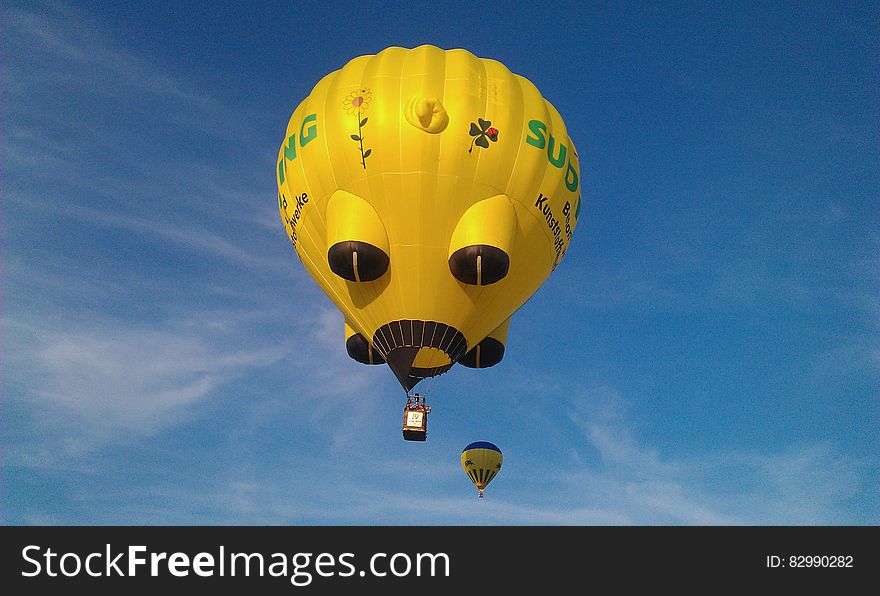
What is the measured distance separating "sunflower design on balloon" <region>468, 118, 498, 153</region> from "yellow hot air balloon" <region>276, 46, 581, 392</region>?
2cm

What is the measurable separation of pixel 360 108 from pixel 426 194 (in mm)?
2057

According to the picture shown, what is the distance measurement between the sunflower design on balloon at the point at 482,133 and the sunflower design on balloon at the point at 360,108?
187 centimetres

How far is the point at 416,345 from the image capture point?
15.4 m

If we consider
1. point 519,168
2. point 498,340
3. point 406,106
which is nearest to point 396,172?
point 406,106

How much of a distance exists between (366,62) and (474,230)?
428 cm

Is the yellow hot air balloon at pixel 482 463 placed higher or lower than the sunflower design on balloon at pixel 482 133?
lower

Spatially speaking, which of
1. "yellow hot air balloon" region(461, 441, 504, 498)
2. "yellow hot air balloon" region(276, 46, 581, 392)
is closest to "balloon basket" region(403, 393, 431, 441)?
"yellow hot air balloon" region(276, 46, 581, 392)

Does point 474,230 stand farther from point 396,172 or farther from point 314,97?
point 314,97

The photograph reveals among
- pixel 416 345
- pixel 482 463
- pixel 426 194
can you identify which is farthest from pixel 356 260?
pixel 482 463

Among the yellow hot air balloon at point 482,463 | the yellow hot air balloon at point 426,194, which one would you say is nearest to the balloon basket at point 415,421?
the yellow hot air balloon at point 426,194

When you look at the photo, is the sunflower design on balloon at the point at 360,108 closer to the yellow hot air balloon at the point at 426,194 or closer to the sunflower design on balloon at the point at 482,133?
the yellow hot air balloon at the point at 426,194

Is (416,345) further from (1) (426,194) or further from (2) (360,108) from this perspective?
(2) (360,108)

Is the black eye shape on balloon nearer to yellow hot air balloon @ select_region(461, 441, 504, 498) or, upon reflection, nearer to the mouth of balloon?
the mouth of balloon

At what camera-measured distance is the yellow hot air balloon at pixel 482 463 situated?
25.5 meters
